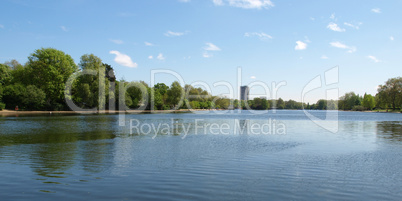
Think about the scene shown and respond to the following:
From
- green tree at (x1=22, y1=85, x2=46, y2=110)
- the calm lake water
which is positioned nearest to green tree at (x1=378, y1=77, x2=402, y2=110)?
the calm lake water

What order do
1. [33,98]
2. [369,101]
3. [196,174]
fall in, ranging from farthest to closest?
[369,101]
[33,98]
[196,174]

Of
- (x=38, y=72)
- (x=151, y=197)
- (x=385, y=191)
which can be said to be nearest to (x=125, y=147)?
(x=151, y=197)

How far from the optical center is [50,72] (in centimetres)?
7369

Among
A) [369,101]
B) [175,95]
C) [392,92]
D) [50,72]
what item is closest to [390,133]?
[50,72]

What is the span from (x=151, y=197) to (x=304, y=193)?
15.5ft

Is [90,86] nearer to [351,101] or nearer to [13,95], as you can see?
[13,95]

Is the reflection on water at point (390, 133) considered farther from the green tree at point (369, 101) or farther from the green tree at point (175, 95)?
the green tree at point (369, 101)

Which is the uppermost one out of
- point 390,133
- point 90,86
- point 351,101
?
point 90,86

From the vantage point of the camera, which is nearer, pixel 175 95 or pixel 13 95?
pixel 13 95

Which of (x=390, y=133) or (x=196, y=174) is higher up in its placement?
(x=196, y=174)

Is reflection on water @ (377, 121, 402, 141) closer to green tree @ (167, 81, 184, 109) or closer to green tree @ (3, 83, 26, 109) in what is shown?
green tree @ (3, 83, 26, 109)

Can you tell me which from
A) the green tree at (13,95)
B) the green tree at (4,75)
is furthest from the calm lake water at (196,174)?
the green tree at (4,75)

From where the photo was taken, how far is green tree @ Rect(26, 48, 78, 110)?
74.4 metres

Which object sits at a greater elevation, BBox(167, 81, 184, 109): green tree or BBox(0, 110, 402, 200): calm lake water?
BBox(167, 81, 184, 109): green tree
